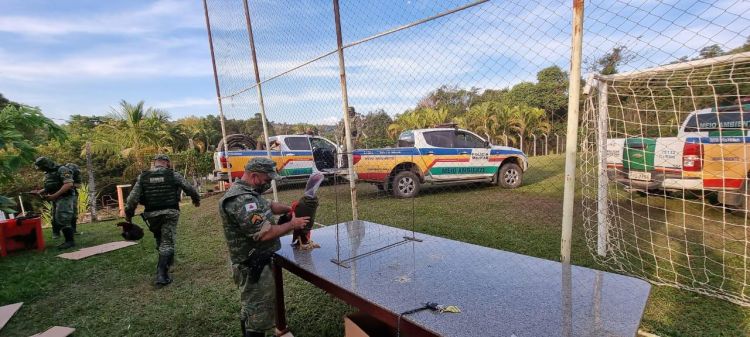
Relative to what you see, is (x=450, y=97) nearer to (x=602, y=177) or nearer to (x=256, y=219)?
(x=602, y=177)

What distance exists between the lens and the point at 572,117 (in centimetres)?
226

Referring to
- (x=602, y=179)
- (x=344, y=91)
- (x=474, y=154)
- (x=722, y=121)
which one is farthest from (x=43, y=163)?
(x=722, y=121)

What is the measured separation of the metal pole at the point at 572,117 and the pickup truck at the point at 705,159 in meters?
2.57

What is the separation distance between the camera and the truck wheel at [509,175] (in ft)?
27.8

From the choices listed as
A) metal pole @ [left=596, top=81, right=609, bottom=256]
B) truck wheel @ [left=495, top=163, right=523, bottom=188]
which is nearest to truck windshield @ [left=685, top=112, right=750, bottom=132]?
metal pole @ [left=596, top=81, right=609, bottom=256]

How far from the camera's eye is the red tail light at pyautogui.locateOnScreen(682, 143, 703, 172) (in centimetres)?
485

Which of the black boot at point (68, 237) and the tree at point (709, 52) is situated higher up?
the tree at point (709, 52)

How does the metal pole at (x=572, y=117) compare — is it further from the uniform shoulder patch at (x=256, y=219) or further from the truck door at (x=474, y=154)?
the truck door at (x=474, y=154)

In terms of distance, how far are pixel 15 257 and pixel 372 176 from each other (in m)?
5.95

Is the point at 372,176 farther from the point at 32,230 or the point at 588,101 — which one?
the point at 32,230

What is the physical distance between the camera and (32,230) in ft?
19.5

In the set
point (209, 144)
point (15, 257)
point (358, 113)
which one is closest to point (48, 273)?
point (15, 257)

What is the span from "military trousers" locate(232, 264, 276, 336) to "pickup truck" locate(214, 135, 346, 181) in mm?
7009

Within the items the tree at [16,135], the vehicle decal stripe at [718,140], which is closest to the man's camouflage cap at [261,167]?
the tree at [16,135]
